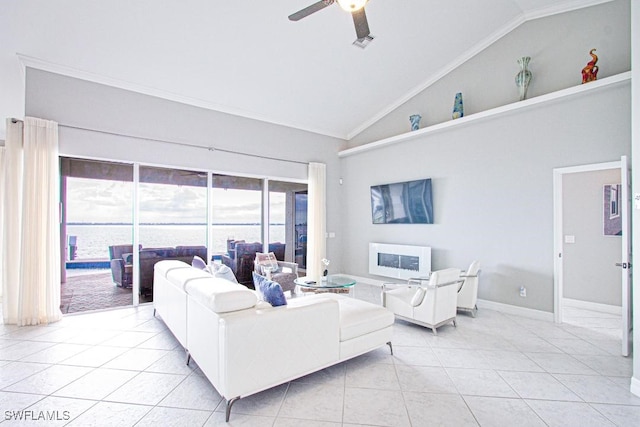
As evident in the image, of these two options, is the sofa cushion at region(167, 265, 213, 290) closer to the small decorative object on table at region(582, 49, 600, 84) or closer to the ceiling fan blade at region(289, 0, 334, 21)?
the ceiling fan blade at region(289, 0, 334, 21)

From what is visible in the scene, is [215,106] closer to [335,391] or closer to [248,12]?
Answer: [248,12]

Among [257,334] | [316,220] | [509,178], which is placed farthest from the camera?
[316,220]

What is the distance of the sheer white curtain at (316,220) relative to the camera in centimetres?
647

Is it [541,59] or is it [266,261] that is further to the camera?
[266,261]

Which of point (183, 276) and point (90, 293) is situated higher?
point (183, 276)

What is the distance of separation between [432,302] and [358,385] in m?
1.54

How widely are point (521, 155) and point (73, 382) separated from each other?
18.8ft

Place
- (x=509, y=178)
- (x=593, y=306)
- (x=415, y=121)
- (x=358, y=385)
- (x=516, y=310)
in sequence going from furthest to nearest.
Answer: (x=415, y=121)
(x=593, y=306)
(x=509, y=178)
(x=516, y=310)
(x=358, y=385)

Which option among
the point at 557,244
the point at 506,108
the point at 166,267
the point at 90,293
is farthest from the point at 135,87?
the point at 557,244

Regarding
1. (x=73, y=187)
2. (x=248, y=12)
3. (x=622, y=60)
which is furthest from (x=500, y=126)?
(x=73, y=187)

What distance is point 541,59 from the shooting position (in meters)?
4.27

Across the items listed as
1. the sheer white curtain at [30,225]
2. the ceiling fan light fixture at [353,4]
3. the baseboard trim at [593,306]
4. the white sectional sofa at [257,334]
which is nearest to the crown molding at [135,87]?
the sheer white curtain at [30,225]

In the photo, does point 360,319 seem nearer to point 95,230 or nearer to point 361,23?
point 361,23

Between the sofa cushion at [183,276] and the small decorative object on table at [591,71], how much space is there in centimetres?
495
